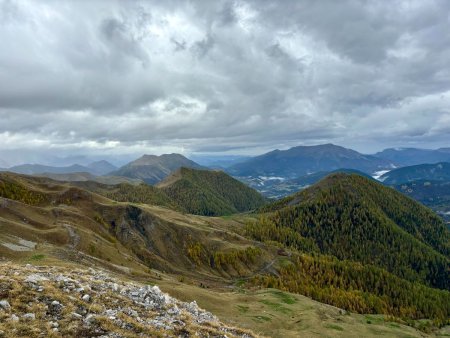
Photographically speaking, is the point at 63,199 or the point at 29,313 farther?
the point at 63,199

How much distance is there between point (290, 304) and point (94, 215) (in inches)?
5029

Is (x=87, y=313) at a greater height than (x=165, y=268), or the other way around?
(x=87, y=313)

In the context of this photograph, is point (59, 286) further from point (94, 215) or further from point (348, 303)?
point (348, 303)

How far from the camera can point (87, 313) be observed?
28.9m

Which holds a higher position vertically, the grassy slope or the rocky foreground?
the rocky foreground

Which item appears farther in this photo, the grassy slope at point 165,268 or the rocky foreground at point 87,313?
the grassy slope at point 165,268

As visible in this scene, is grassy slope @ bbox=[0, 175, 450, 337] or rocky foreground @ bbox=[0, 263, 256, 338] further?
grassy slope @ bbox=[0, 175, 450, 337]

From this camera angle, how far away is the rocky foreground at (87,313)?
82.4 feet

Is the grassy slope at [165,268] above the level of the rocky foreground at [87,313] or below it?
below

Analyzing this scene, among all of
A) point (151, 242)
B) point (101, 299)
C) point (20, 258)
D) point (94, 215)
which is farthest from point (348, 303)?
point (101, 299)

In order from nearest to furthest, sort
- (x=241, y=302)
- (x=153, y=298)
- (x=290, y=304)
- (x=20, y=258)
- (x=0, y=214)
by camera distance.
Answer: (x=153, y=298), (x=20, y=258), (x=241, y=302), (x=290, y=304), (x=0, y=214)

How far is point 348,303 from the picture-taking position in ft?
596

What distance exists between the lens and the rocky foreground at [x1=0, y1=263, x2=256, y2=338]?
25125 mm

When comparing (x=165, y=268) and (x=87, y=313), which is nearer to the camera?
(x=87, y=313)
